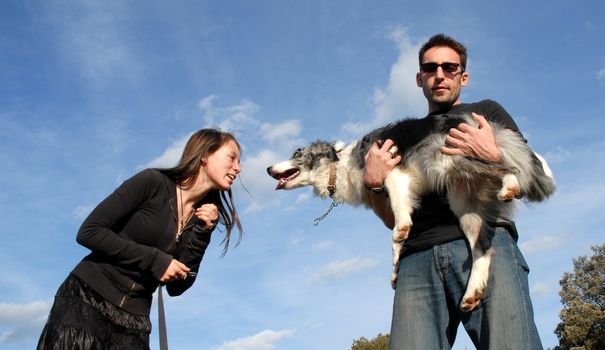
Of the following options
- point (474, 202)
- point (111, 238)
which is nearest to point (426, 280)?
point (474, 202)

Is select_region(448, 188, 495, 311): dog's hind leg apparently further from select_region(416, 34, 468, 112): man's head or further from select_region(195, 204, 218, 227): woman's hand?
select_region(195, 204, 218, 227): woman's hand

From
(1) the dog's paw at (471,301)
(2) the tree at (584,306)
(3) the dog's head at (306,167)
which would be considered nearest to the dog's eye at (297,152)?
(3) the dog's head at (306,167)

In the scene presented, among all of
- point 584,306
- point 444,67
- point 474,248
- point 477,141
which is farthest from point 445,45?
point 584,306

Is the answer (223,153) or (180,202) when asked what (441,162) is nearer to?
(223,153)

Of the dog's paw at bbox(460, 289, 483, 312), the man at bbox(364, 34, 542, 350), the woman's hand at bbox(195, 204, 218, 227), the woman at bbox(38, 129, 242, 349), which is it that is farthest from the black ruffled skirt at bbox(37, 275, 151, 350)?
the dog's paw at bbox(460, 289, 483, 312)

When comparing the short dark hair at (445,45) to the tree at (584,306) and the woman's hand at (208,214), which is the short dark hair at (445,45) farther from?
the tree at (584,306)

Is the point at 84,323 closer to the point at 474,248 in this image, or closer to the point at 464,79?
the point at 474,248

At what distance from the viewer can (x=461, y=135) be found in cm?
405

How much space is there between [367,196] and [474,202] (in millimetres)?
1553

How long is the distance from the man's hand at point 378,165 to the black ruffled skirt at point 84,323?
2201 millimetres

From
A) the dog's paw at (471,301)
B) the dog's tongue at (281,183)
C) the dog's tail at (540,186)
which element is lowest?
the dog's paw at (471,301)

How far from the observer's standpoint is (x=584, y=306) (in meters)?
34.8

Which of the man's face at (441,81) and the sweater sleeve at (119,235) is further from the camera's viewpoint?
the man's face at (441,81)

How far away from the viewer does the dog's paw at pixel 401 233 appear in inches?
165
